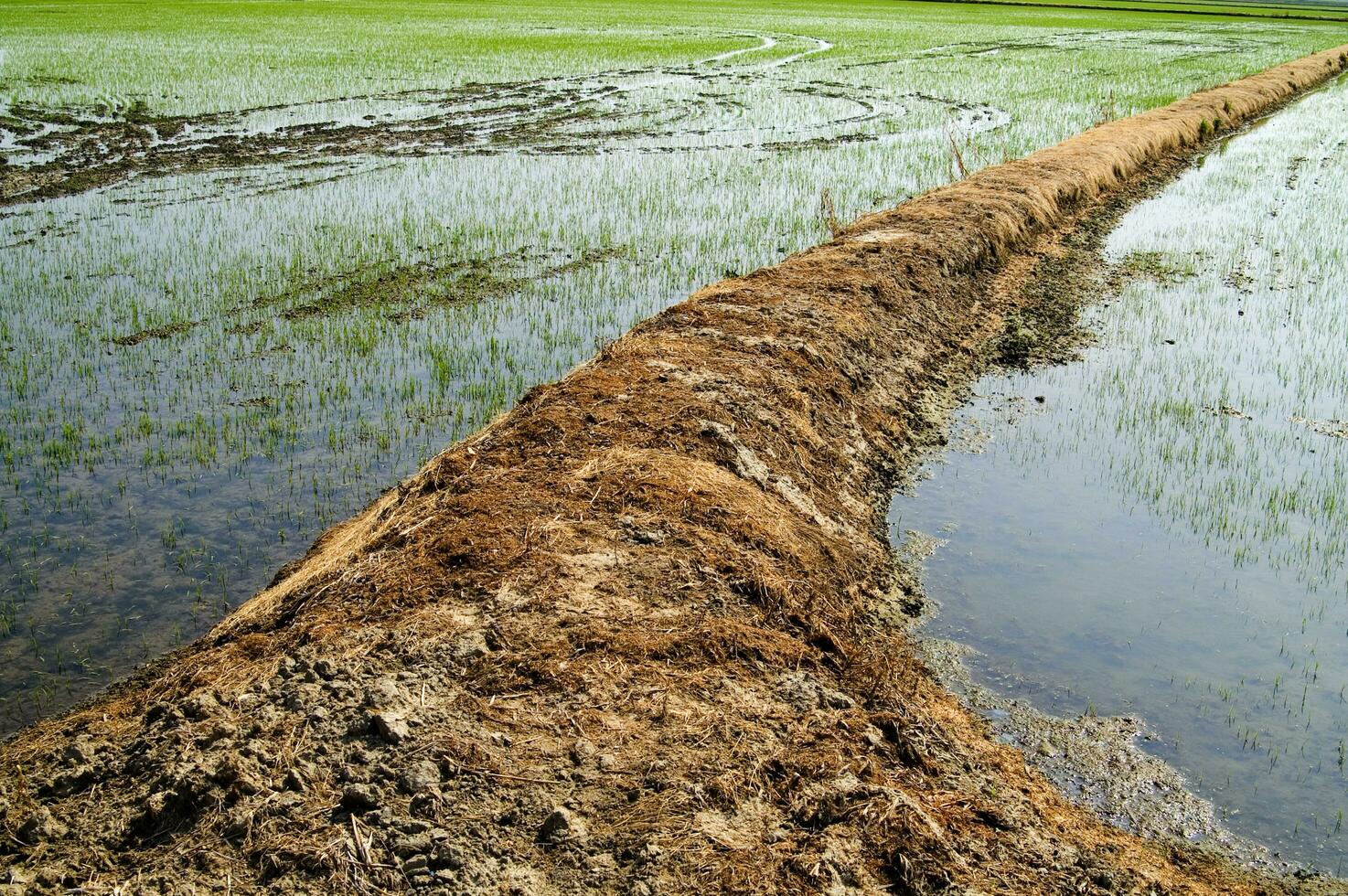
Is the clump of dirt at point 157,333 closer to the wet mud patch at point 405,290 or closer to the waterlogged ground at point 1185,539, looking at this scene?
the wet mud patch at point 405,290

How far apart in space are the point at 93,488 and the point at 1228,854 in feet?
22.0

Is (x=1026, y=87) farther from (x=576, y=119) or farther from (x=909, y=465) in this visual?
(x=909, y=465)

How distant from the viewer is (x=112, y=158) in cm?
1620

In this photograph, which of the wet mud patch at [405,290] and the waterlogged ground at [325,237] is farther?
the wet mud patch at [405,290]

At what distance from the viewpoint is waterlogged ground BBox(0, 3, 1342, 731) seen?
6.50 metres

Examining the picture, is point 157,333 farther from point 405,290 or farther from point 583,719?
point 583,719

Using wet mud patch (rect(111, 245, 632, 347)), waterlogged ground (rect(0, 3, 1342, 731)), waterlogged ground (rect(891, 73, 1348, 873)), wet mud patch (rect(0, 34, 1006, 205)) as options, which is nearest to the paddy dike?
waterlogged ground (rect(891, 73, 1348, 873))

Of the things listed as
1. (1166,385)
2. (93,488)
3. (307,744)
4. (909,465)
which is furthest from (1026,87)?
(307,744)

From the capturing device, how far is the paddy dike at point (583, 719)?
3.48 m

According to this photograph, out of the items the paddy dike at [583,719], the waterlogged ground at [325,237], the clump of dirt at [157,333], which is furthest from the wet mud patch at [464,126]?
the paddy dike at [583,719]

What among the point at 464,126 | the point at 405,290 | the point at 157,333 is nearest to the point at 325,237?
the point at 405,290

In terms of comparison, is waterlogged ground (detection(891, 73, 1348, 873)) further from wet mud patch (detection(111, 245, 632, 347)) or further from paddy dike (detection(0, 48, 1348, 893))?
wet mud patch (detection(111, 245, 632, 347))

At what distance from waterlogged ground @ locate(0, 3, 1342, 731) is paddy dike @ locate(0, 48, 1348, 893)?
1025 mm

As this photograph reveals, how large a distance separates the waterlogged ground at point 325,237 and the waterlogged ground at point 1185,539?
3788mm
